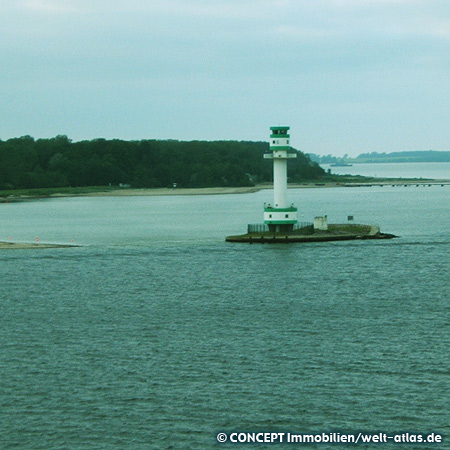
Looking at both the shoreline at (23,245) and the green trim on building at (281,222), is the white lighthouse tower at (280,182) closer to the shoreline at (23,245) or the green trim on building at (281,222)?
the green trim on building at (281,222)

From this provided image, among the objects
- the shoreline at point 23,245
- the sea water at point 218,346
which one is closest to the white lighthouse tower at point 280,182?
the sea water at point 218,346

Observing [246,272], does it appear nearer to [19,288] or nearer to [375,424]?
[19,288]

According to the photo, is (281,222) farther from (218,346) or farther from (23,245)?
(218,346)

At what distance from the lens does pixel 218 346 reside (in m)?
43.2

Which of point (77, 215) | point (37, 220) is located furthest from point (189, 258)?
point (77, 215)

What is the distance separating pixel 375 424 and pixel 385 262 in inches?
1735

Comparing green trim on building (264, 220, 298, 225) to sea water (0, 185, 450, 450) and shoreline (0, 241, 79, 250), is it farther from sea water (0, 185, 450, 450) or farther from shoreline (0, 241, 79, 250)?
shoreline (0, 241, 79, 250)

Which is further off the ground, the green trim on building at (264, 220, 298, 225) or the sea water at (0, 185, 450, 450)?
the green trim on building at (264, 220, 298, 225)

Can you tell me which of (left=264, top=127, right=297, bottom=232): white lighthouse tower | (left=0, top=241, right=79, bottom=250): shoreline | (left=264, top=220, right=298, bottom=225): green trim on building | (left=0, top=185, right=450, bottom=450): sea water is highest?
(left=264, top=127, right=297, bottom=232): white lighthouse tower

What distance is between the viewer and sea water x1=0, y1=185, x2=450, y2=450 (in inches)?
1282

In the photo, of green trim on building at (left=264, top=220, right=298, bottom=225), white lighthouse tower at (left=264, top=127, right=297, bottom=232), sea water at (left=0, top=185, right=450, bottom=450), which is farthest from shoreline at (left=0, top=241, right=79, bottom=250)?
white lighthouse tower at (left=264, top=127, right=297, bottom=232)

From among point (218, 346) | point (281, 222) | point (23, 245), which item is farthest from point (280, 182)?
point (218, 346)

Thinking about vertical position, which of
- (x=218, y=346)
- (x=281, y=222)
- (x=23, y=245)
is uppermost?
(x=281, y=222)

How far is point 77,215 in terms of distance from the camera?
15862cm
